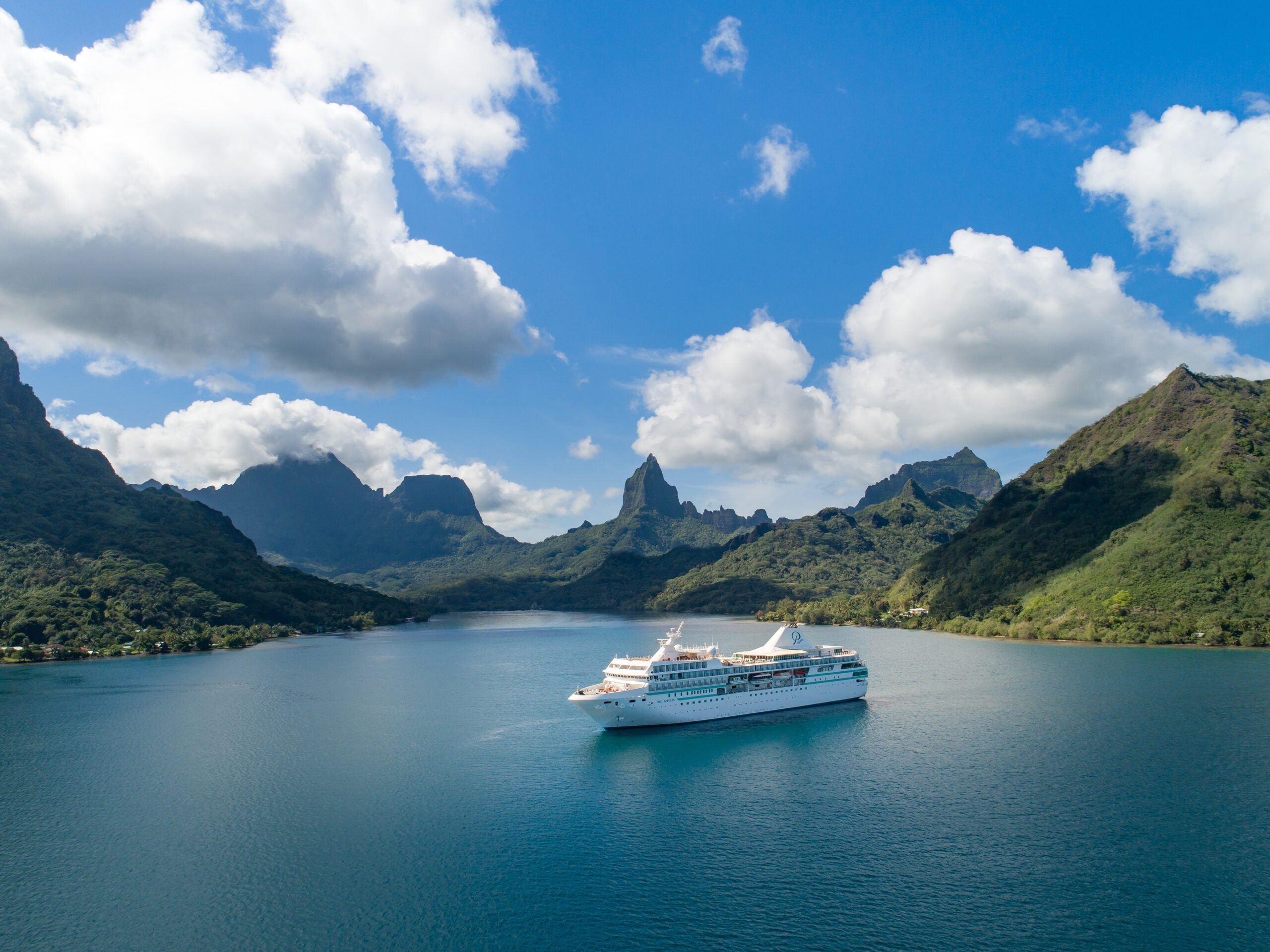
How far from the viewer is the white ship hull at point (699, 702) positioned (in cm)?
8869

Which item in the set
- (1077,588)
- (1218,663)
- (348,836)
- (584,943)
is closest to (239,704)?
(348,836)

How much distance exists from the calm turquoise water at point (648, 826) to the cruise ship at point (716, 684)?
11.4 feet

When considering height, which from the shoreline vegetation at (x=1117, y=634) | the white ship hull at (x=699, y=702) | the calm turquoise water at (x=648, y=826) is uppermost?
the shoreline vegetation at (x=1117, y=634)

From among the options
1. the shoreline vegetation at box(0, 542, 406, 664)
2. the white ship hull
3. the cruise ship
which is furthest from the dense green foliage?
the cruise ship

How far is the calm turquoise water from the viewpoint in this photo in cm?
4191

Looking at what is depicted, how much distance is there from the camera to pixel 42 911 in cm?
4444

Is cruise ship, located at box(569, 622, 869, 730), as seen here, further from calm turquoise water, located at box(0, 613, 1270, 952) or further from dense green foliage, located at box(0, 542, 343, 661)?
dense green foliage, located at box(0, 542, 343, 661)

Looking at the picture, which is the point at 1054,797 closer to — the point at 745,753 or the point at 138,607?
the point at 745,753

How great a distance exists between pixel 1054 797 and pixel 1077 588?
493ft

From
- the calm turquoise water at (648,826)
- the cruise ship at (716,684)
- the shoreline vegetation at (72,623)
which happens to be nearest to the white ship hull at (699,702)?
the cruise ship at (716,684)

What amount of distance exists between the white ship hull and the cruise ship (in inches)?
3.8

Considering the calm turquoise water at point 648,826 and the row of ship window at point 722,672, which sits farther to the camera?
the row of ship window at point 722,672

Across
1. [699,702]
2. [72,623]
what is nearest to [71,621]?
[72,623]

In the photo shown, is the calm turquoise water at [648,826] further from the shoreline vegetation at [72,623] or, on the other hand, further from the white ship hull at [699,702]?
the shoreline vegetation at [72,623]
